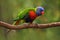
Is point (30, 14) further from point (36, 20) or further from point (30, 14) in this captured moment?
point (36, 20)

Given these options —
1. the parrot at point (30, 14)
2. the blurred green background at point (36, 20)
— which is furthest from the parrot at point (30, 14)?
the blurred green background at point (36, 20)

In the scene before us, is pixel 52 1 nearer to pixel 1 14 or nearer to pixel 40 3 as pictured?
pixel 40 3

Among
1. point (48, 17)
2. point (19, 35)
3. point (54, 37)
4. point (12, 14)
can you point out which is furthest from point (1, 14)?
point (54, 37)

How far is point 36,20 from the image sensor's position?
199cm

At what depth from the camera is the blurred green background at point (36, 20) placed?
2000 millimetres

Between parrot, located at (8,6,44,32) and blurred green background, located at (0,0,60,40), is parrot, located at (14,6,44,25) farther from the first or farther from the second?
blurred green background, located at (0,0,60,40)

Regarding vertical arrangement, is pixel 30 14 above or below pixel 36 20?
above

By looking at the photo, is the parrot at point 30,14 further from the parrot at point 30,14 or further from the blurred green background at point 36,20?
the blurred green background at point 36,20

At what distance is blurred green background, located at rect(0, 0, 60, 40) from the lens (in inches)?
78.7

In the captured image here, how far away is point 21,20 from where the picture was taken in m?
1.51

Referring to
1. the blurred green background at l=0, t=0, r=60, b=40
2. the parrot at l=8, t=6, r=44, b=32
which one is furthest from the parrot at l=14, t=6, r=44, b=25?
the blurred green background at l=0, t=0, r=60, b=40

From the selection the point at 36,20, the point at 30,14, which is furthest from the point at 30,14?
the point at 36,20

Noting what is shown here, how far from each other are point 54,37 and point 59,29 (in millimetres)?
113

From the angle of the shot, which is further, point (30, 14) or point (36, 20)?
point (36, 20)
